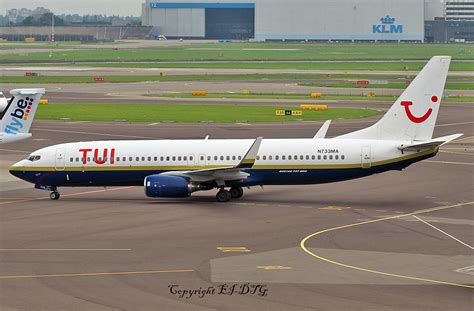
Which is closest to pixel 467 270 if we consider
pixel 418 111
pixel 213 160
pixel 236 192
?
pixel 418 111

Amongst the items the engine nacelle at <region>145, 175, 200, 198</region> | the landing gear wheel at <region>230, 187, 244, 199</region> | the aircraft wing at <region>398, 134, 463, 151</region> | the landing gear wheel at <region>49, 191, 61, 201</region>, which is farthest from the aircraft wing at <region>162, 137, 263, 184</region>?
the aircraft wing at <region>398, 134, 463, 151</region>

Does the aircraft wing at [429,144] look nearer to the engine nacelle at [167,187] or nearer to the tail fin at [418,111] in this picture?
the tail fin at [418,111]

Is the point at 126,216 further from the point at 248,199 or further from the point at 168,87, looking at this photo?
the point at 168,87

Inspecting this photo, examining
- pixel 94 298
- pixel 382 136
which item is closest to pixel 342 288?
pixel 94 298

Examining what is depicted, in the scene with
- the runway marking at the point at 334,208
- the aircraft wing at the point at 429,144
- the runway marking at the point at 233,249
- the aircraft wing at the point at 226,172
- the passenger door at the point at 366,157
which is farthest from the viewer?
the passenger door at the point at 366,157

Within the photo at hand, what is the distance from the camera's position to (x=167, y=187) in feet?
178

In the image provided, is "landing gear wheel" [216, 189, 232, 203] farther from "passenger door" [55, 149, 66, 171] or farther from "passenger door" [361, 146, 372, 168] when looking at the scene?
"passenger door" [55, 149, 66, 171]

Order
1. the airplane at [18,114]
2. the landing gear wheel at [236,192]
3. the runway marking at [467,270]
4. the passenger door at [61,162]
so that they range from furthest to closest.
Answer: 1. the airplane at [18,114]
2. the passenger door at [61,162]
3. the landing gear wheel at [236,192]
4. the runway marking at [467,270]

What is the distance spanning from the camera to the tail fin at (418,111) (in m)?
55.1

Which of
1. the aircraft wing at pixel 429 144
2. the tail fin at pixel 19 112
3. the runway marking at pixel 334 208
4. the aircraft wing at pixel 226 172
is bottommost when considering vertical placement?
the runway marking at pixel 334 208

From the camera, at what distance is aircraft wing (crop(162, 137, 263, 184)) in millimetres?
53344

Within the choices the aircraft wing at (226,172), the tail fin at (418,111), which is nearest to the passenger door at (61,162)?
the aircraft wing at (226,172)

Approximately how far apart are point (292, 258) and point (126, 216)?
44.2 ft

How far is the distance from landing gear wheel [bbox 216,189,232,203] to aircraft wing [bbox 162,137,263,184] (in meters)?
0.62
